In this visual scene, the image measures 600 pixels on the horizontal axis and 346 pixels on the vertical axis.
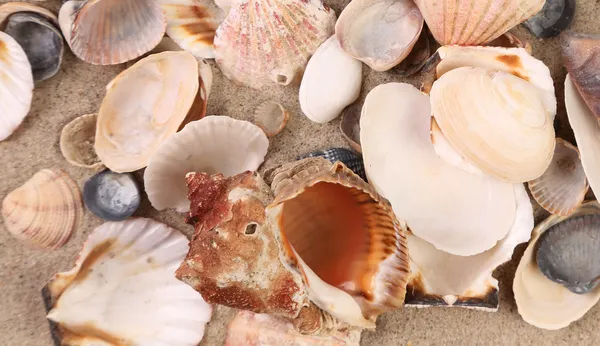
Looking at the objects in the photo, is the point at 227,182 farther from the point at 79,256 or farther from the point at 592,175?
the point at 592,175

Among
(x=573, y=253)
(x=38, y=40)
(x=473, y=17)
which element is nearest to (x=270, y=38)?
(x=473, y=17)

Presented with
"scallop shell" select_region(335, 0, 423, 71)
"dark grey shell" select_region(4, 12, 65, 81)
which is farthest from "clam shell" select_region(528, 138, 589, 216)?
"dark grey shell" select_region(4, 12, 65, 81)

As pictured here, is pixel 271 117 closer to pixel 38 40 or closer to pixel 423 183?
pixel 423 183

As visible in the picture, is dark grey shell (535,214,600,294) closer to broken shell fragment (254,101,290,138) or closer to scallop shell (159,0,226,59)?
broken shell fragment (254,101,290,138)

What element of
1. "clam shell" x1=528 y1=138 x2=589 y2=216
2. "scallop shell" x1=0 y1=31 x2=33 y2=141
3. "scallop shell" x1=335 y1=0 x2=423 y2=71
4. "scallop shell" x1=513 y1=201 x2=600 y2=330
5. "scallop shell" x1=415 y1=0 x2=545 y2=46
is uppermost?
"scallop shell" x1=415 y1=0 x2=545 y2=46

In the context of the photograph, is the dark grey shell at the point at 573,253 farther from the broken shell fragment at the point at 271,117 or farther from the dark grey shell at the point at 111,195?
the dark grey shell at the point at 111,195

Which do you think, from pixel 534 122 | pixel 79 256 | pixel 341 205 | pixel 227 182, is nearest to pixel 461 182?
pixel 534 122
